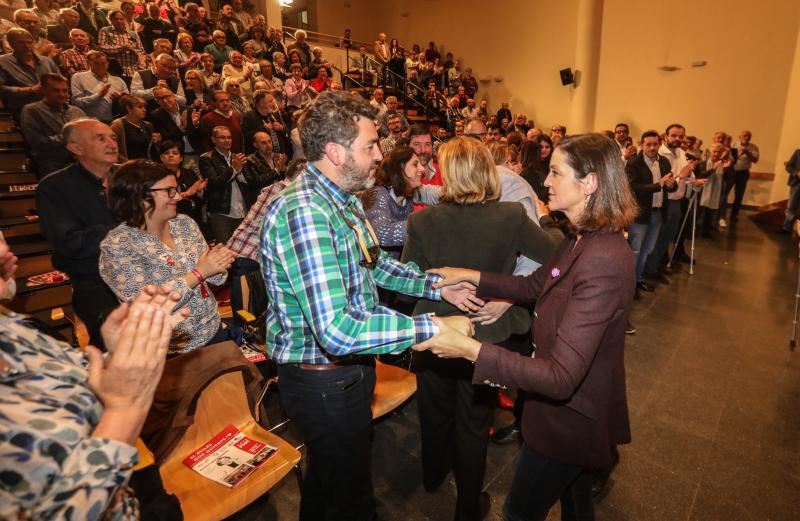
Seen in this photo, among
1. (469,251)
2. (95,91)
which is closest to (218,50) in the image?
(95,91)

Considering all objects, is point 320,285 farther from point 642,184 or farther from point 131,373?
point 642,184

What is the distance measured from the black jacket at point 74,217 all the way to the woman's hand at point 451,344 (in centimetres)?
236

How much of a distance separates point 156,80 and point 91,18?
8.41 ft

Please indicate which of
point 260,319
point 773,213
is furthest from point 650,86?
point 260,319

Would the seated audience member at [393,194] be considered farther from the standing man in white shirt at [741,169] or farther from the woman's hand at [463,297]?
the standing man in white shirt at [741,169]

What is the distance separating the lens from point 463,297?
6.36 feet

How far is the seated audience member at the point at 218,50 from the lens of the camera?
8047mm

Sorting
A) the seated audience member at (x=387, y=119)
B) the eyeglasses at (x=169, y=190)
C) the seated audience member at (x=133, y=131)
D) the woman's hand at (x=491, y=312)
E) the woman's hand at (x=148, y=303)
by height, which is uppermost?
the seated audience member at (x=387, y=119)

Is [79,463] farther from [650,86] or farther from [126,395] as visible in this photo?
[650,86]

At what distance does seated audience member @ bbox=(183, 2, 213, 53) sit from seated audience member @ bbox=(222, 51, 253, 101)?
954 millimetres

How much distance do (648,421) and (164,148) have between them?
5.25 metres

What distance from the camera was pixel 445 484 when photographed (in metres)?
2.46

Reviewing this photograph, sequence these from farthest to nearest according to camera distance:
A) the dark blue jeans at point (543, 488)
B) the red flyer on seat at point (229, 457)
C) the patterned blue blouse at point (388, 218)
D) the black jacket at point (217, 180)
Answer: the black jacket at point (217, 180) → the patterned blue blouse at point (388, 218) → the red flyer on seat at point (229, 457) → the dark blue jeans at point (543, 488)

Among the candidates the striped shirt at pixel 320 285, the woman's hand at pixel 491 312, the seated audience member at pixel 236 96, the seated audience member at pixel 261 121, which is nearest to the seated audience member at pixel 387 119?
the seated audience member at pixel 261 121
